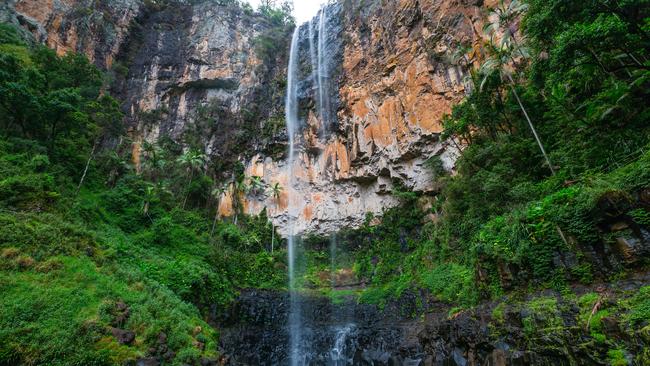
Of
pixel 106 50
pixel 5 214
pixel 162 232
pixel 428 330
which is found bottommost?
pixel 428 330

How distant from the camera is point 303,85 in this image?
28.8 meters

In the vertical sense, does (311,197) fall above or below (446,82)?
below

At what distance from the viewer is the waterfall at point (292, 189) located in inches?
574

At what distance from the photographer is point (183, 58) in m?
32.2

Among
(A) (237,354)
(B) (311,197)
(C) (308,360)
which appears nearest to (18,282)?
(A) (237,354)

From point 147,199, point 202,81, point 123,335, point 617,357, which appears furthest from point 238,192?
point 617,357

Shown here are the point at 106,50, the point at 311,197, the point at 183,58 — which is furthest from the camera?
the point at 183,58

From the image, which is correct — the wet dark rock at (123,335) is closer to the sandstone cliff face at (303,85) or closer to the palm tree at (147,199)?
the palm tree at (147,199)

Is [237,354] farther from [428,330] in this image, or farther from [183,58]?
[183,58]

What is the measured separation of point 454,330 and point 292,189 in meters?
19.0

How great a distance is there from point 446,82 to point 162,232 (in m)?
19.7

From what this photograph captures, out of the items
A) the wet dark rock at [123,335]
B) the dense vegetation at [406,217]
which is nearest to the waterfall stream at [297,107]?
the dense vegetation at [406,217]

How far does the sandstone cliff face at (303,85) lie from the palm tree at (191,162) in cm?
214

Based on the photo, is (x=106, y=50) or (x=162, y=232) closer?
(x=162, y=232)
